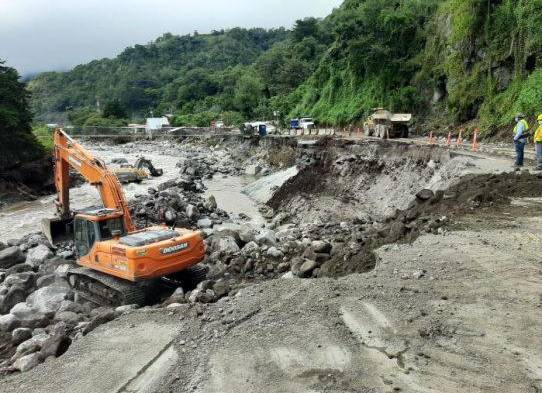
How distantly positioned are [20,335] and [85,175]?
468 cm

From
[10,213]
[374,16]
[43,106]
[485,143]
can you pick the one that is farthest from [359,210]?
[43,106]

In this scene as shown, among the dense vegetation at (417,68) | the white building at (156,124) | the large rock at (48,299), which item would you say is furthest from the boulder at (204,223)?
the white building at (156,124)

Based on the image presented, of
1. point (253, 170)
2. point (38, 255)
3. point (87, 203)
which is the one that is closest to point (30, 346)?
point (38, 255)

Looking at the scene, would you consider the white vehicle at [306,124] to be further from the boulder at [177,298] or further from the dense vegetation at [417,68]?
the boulder at [177,298]

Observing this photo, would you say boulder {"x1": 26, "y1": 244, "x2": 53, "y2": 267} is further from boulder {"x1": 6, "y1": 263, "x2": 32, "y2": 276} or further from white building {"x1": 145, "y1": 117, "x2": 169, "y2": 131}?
white building {"x1": 145, "y1": 117, "x2": 169, "y2": 131}

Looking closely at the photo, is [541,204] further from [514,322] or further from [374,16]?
[374,16]

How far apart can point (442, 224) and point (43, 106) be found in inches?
6538

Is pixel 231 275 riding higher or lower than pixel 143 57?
lower

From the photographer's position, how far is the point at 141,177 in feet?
107

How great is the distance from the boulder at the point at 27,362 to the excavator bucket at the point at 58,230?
255 inches

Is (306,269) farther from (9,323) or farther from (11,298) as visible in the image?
(11,298)

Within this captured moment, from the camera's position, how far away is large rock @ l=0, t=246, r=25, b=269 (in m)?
14.0

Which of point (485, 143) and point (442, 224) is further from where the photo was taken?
point (485, 143)

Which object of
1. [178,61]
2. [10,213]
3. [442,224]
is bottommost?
[10,213]
